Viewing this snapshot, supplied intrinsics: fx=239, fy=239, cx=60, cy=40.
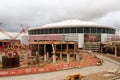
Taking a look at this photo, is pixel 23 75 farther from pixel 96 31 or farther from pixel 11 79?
pixel 96 31

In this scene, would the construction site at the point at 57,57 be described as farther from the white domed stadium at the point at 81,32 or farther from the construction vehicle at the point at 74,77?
the white domed stadium at the point at 81,32

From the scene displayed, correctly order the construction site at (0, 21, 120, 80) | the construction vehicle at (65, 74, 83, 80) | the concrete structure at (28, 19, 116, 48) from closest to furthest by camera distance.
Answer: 1. the construction vehicle at (65, 74, 83, 80)
2. the construction site at (0, 21, 120, 80)
3. the concrete structure at (28, 19, 116, 48)

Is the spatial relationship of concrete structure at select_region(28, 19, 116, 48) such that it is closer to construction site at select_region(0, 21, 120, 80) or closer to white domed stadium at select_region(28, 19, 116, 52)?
white domed stadium at select_region(28, 19, 116, 52)

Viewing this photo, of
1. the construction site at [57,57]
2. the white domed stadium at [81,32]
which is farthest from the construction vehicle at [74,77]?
the white domed stadium at [81,32]

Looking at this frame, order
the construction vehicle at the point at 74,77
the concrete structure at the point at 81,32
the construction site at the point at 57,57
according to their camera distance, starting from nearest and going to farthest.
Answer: the construction vehicle at the point at 74,77 → the construction site at the point at 57,57 → the concrete structure at the point at 81,32

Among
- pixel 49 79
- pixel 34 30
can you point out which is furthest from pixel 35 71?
pixel 34 30

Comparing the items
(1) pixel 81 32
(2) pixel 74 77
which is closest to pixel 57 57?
(1) pixel 81 32

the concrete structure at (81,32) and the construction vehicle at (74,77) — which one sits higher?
the concrete structure at (81,32)

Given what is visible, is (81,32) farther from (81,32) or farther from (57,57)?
(57,57)

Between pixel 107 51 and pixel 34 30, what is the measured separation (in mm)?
41084

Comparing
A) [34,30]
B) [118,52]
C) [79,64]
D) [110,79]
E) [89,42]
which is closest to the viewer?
[110,79]

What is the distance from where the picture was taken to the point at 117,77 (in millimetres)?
35375

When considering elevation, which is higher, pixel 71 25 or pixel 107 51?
pixel 71 25

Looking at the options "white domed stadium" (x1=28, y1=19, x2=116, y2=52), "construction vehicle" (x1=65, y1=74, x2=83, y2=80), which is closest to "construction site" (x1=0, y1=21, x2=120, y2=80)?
"construction vehicle" (x1=65, y1=74, x2=83, y2=80)
